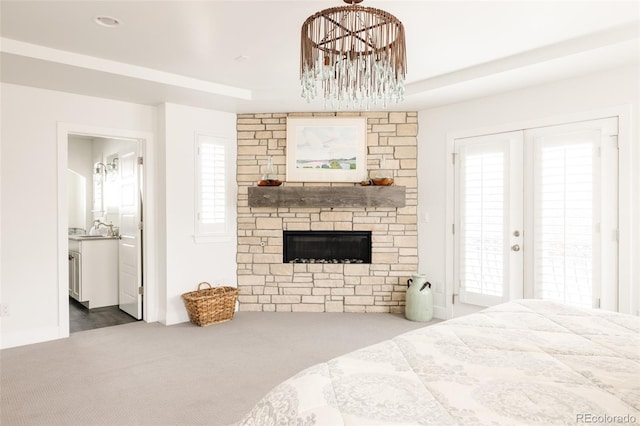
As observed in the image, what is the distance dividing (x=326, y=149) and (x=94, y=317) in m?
3.29

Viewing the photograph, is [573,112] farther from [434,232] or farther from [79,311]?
[79,311]

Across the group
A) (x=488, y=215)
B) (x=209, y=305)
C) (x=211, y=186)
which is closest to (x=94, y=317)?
(x=209, y=305)

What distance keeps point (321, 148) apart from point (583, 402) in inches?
151

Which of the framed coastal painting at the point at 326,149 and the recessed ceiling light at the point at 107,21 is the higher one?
the recessed ceiling light at the point at 107,21

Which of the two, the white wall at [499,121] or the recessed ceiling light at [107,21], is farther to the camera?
the white wall at [499,121]

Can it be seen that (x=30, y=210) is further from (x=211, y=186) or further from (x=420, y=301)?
(x=420, y=301)

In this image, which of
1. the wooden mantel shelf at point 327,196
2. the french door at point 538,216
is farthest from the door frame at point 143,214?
the french door at point 538,216

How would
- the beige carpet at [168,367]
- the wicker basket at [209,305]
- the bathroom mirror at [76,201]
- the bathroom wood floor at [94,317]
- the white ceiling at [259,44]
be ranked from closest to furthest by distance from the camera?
1. the beige carpet at [168,367]
2. the white ceiling at [259,44]
3. the wicker basket at [209,305]
4. the bathroom wood floor at [94,317]
5. the bathroom mirror at [76,201]

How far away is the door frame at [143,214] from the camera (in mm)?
3727

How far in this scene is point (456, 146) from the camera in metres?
4.21

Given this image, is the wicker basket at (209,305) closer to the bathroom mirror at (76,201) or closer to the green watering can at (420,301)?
the green watering can at (420,301)

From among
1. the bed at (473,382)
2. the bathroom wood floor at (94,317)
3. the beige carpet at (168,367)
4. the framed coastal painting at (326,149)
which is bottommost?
the bathroom wood floor at (94,317)

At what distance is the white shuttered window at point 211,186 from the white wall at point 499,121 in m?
2.31

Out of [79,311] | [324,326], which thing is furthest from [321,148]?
[79,311]
